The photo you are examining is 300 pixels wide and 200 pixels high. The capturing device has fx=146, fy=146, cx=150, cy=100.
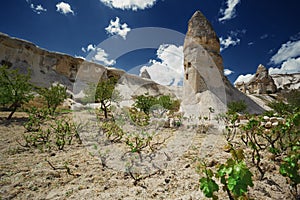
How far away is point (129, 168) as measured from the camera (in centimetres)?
330

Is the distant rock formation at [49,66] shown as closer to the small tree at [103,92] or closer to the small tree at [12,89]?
the small tree at [12,89]

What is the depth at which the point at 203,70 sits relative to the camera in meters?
19.5

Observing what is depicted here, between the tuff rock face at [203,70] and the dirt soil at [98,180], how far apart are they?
50.1 feet

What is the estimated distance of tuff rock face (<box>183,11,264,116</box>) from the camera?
733 inches

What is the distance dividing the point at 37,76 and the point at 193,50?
25837mm

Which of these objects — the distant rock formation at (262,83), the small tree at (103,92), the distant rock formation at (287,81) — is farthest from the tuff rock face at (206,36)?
the distant rock formation at (287,81)

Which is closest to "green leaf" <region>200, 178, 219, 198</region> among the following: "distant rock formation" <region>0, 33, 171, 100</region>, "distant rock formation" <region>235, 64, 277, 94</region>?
"distant rock formation" <region>0, 33, 171, 100</region>

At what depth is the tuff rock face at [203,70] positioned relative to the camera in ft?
61.1

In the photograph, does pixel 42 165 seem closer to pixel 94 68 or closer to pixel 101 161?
pixel 101 161

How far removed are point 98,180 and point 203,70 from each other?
19.3m

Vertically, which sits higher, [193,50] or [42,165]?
[193,50]

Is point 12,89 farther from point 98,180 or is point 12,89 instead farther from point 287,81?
point 287,81

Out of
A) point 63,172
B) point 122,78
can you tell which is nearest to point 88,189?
point 63,172

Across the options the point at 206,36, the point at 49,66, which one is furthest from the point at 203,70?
the point at 49,66
